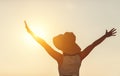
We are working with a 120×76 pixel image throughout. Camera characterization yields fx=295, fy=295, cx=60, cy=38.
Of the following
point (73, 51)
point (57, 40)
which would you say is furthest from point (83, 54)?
point (57, 40)

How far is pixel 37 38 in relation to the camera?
4.38 m

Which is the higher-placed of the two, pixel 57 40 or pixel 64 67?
pixel 57 40

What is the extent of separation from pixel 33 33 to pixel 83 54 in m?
0.82

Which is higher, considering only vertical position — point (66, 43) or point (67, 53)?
point (66, 43)

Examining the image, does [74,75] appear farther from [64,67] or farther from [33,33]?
Answer: [33,33]

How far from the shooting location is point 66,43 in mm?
4406

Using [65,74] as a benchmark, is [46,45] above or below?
above

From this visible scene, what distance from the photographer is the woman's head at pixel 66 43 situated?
4.38 meters

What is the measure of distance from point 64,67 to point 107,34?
2.68 feet

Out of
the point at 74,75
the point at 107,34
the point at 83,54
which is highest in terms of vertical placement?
the point at 107,34

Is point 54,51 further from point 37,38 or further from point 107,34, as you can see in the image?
point 107,34

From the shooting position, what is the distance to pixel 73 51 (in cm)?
438

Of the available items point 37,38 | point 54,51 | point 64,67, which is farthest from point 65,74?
point 37,38

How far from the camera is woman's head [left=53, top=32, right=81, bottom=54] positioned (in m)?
4.38
